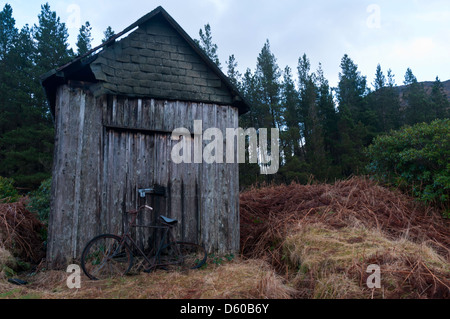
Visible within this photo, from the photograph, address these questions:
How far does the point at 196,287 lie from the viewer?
4.43 meters

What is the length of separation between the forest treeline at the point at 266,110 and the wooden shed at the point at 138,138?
37.3 ft

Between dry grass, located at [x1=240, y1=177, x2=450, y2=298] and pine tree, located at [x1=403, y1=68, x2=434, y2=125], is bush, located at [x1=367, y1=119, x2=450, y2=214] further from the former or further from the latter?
pine tree, located at [x1=403, y1=68, x2=434, y2=125]

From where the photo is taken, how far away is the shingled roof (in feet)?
19.9

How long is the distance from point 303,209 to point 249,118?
1958 cm

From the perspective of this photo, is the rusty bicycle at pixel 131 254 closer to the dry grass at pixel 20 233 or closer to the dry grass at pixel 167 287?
the dry grass at pixel 167 287

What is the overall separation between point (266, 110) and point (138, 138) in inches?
796

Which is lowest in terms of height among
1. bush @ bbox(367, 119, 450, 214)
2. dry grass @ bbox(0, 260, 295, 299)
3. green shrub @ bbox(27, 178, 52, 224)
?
dry grass @ bbox(0, 260, 295, 299)

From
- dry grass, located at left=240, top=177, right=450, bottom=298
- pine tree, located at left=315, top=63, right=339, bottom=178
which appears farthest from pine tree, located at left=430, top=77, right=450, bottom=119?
dry grass, located at left=240, top=177, right=450, bottom=298

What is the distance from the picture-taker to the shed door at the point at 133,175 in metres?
5.91

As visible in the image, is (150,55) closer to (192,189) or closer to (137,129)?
(137,129)

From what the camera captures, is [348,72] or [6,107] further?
[348,72]

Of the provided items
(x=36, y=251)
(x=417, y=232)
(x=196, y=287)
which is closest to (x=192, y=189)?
(x=196, y=287)

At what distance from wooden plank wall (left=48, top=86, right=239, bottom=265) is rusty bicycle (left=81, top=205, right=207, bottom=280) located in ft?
0.80

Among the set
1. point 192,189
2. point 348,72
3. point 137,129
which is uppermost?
point 348,72
